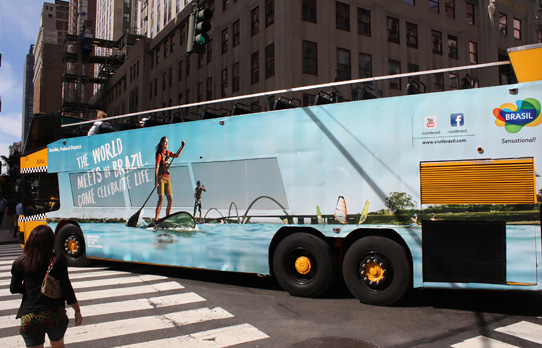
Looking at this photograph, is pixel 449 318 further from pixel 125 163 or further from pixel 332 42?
pixel 332 42

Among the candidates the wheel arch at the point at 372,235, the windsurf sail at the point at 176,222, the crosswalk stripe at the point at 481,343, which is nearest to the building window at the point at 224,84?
the windsurf sail at the point at 176,222

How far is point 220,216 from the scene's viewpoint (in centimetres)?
785

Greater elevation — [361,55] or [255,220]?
[361,55]

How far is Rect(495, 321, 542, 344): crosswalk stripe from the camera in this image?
16.4 feet

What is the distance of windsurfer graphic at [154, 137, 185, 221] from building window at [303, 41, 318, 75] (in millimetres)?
16478

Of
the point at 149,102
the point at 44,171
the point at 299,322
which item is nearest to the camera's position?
the point at 299,322

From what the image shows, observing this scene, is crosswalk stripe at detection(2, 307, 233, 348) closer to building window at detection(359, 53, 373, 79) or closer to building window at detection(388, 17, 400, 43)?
building window at detection(359, 53, 373, 79)

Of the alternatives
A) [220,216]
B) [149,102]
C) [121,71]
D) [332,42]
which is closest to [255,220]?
[220,216]

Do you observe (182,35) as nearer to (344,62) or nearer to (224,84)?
(224,84)

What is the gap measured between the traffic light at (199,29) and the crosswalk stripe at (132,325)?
18.8 ft

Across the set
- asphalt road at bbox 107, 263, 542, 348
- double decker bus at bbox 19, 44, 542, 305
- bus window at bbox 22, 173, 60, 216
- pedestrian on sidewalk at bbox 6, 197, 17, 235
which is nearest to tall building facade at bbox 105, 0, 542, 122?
pedestrian on sidewalk at bbox 6, 197, 17, 235

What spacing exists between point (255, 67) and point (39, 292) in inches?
933

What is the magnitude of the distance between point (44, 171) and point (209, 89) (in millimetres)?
21564

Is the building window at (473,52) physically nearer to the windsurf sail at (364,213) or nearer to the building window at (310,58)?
the building window at (310,58)
